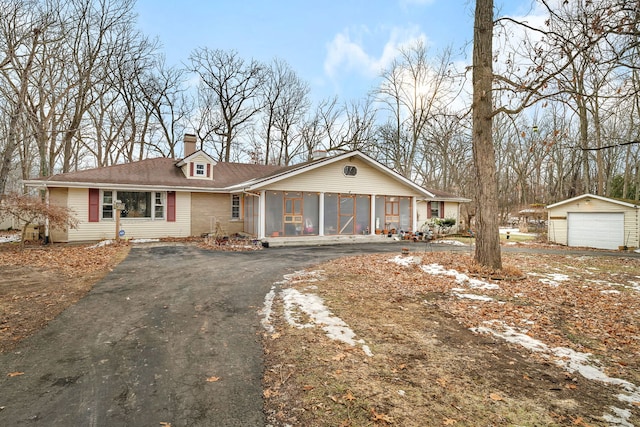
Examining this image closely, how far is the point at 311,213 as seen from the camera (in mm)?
16406

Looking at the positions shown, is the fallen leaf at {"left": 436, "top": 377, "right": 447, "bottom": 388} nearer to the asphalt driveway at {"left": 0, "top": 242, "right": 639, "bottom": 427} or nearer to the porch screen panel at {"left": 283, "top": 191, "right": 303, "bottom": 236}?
the asphalt driveway at {"left": 0, "top": 242, "right": 639, "bottom": 427}

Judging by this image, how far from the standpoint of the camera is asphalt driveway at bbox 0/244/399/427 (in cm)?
270

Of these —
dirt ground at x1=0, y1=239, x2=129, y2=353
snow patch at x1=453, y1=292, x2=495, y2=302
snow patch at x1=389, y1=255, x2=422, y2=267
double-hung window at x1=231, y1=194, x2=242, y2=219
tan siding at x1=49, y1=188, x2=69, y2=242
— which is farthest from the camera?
double-hung window at x1=231, y1=194, x2=242, y2=219

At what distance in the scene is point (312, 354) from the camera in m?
3.78

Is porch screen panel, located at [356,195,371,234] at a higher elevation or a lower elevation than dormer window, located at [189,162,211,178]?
lower

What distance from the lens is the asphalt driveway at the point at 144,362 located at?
270 centimetres

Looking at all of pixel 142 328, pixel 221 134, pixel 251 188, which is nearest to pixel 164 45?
pixel 221 134

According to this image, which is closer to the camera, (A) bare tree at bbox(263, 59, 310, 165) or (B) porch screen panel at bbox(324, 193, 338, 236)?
(B) porch screen panel at bbox(324, 193, 338, 236)

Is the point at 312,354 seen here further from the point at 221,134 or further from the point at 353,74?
the point at 221,134

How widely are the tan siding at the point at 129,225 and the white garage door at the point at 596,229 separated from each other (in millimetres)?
20672

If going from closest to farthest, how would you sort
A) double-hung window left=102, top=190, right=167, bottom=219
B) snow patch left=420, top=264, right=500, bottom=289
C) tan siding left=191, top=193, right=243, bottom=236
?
snow patch left=420, top=264, right=500, bottom=289
double-hung window left=102, top=190, right=167, bottom=219
tan siding left=191, top=193, right=243, bottom=236

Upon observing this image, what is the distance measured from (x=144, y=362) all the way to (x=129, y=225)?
45.4ft

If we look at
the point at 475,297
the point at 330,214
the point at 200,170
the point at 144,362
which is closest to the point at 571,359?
the point at 475,297

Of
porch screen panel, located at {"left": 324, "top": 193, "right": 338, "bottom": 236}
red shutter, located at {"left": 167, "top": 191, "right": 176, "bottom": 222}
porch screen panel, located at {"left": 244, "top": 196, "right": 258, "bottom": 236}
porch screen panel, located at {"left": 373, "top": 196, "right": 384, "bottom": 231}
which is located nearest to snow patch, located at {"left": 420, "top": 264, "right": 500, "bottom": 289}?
porch screen panel, located at {"left": 324, "top": 193, "right": 338, "bottom": 236}
